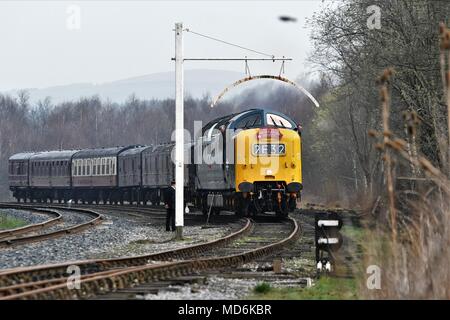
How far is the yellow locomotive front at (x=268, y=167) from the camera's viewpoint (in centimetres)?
2580

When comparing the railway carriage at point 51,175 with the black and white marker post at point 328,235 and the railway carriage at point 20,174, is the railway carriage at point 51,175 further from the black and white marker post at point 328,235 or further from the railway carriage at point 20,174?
the black and white marker post at point 328,235

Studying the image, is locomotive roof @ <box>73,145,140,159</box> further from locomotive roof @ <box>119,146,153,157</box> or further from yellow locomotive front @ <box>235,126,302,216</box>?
yellow locomotive front @ <box>235,126,302,216</box>

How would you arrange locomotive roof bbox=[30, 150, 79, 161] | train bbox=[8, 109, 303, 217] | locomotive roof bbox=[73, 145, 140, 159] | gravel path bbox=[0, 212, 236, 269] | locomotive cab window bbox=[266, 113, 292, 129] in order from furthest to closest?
locomotive roof bbox=[30, 150, 79, 161], locomotive roof bbox=[73, 145, 140, 159], locomotive cab window bbox=[266, 113, 292, 129], train bbox=[8, 109, 303, 217], gravel path bbox=[0, 212, 236, 269]

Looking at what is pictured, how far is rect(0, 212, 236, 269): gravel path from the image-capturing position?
15.7 m

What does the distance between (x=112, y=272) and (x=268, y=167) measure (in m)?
15.6

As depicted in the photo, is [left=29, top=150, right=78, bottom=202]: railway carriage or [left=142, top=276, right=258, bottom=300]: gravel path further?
[left=29, top=150, right=78, bottom=202]: railway carriage

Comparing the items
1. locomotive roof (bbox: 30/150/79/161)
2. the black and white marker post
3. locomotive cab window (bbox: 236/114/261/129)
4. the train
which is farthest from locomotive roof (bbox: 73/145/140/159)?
the black and white marker post

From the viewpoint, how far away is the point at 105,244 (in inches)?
758

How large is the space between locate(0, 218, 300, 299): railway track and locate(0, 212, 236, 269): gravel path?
54.9 inches

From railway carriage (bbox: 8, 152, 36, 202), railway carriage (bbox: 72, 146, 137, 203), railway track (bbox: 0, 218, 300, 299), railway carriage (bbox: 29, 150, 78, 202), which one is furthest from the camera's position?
railway carriage (bbox: 8, 152, 36, 202)

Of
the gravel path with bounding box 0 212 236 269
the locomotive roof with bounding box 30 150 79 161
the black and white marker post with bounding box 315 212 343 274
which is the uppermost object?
the locomotive roof with bounding box 30 150 79 161

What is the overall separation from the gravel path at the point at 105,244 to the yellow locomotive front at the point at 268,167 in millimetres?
2113
